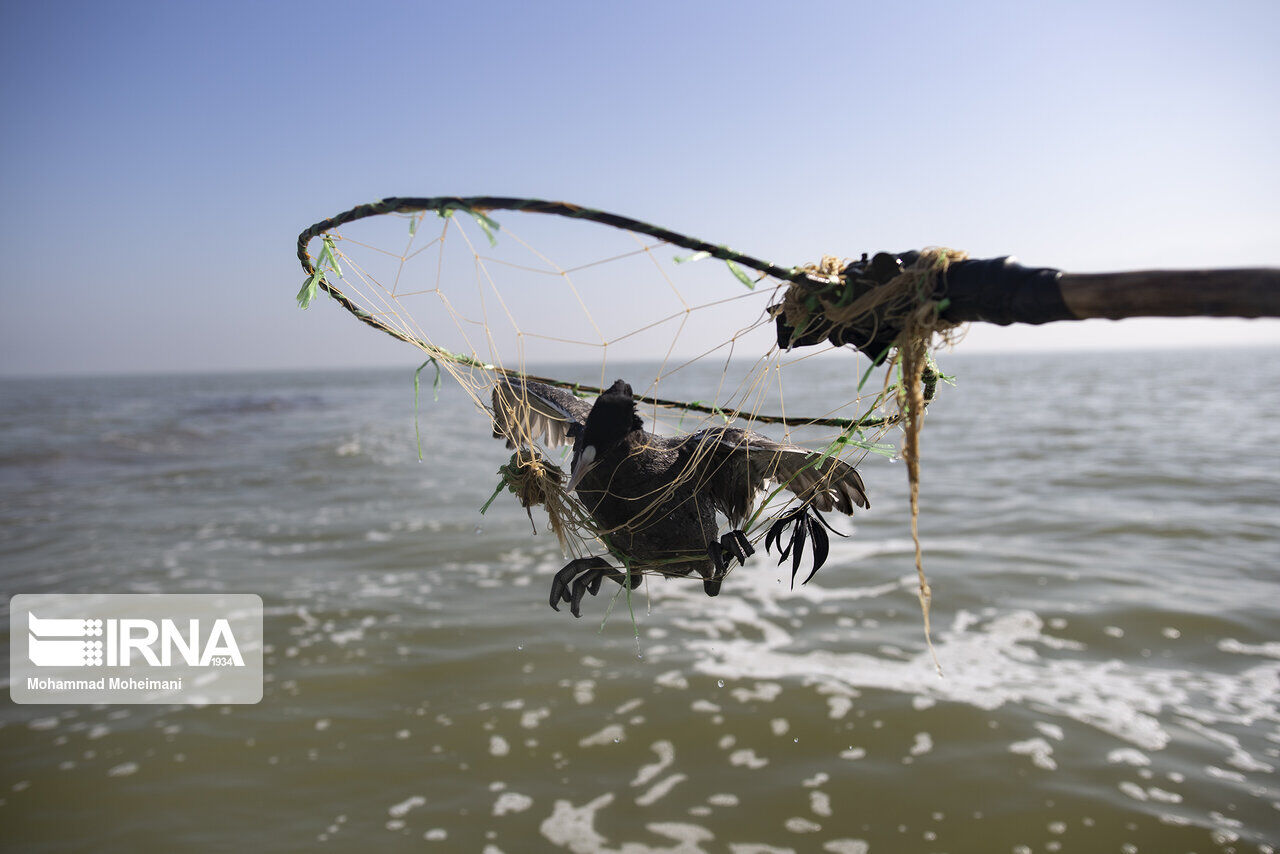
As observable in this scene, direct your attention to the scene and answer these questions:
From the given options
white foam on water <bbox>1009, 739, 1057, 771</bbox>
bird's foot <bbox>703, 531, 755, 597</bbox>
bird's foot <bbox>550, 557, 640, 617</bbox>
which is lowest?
white foam on water <bbox>1009, 739, 1057, 771</bbox>

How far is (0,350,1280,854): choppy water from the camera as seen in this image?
4473mm

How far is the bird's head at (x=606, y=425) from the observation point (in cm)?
244

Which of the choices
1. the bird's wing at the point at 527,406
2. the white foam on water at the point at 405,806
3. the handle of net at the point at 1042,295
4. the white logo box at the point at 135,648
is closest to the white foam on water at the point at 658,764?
the white foam on water at the point at 405,806

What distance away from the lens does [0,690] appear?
6.00 meters

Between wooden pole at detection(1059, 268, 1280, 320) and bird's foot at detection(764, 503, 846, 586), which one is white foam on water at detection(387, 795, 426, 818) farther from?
wooden pole at detection(1059, 268, 1280, 320)

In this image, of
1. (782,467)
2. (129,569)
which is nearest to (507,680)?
(782,467)

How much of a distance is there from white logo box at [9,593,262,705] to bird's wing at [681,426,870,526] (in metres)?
5.18

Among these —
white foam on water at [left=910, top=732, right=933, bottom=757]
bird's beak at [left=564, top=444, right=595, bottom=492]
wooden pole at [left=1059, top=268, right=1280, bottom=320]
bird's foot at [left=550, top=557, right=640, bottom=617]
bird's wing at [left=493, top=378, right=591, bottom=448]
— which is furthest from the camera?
white foam on water at [left=910, top=732, right=933, bottom=757]

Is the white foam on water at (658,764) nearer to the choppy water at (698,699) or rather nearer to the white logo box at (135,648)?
the choppy water at (698,699)

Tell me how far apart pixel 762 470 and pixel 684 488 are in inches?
10.8

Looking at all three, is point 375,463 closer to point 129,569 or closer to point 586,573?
point 129,569

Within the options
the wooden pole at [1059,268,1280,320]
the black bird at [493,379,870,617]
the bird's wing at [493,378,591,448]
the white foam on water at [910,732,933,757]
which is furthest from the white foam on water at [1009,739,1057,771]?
the wooden pole at [1059,268,1280,320]

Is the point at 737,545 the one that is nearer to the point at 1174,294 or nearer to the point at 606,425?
the point at 606,425

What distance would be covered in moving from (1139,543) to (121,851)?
1073cm
